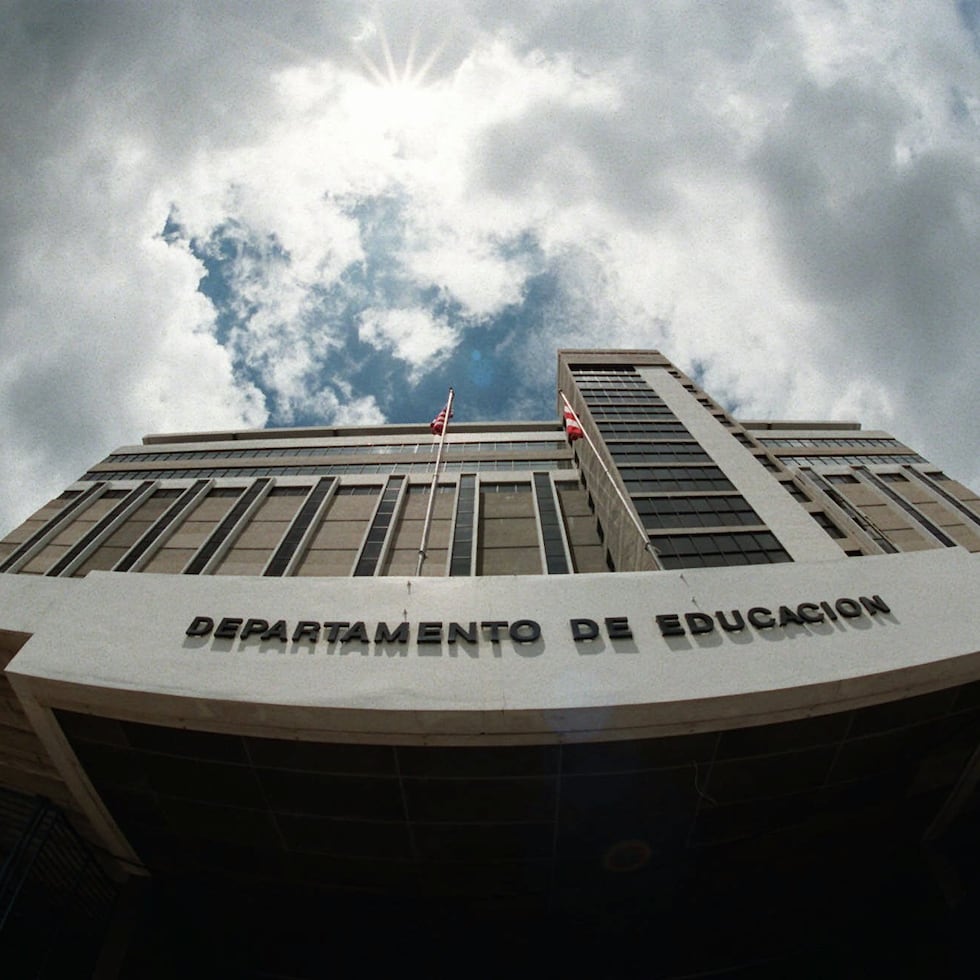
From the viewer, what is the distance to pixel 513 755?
28.0ft

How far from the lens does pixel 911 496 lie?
104 feet

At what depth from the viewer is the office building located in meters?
8.57

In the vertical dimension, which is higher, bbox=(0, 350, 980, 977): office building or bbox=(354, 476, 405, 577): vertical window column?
bbox=(354, 476, 405, 577): vertical window column

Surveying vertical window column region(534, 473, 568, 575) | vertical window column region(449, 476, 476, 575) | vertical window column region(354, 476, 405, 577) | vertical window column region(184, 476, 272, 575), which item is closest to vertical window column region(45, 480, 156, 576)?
vertical window column region(184, 476, 272, 575)

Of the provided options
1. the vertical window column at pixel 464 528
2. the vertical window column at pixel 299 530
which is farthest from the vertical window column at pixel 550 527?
the vertical window column at pixel 299 530

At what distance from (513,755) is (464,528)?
16.1 m

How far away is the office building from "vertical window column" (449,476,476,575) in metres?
11.1

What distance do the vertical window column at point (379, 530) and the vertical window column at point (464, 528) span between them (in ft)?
12.5

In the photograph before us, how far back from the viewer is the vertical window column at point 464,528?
22.0 metres

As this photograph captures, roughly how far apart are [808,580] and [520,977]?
36.8ft

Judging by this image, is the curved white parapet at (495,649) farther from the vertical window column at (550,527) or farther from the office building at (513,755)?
the vertical window column at (550,527)

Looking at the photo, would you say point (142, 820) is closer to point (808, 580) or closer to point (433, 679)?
point (433, 679)

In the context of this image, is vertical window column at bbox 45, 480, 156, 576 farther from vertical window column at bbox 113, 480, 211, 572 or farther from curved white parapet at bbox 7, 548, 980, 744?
curved white parapet at bbox 7, 548, 980, 744

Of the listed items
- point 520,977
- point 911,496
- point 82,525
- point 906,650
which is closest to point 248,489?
point 82,525
